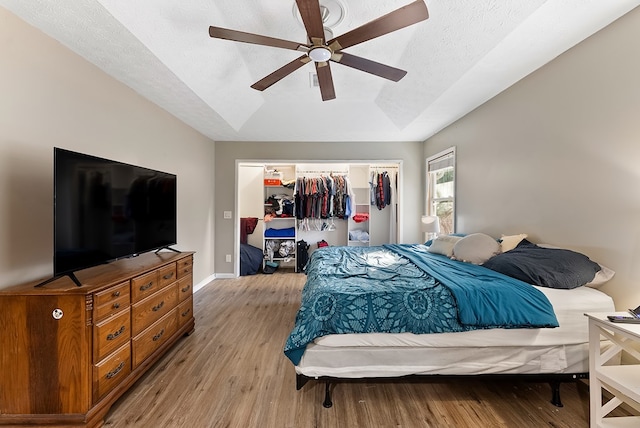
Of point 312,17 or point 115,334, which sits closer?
point 312,17

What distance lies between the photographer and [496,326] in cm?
155

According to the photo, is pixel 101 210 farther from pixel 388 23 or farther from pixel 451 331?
pixel 451 331

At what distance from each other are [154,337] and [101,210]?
3.28 feet

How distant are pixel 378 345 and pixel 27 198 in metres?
2.37

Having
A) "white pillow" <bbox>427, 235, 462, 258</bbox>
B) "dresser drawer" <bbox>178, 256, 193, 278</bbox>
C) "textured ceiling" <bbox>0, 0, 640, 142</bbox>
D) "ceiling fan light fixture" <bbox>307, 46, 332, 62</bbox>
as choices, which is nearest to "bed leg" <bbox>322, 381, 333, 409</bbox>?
"dresser drawer" <bbox>178, 256, 193, 278</bbox>

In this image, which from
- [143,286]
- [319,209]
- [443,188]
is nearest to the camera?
[143,286]

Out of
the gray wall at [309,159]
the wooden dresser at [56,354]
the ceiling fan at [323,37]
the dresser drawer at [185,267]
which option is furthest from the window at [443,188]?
the wooden dresser at [56,354]

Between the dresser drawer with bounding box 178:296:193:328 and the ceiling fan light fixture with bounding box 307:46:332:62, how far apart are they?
7.54 feet

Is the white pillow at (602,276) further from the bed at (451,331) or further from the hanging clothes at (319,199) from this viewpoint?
the hanging clothes at (319,199)

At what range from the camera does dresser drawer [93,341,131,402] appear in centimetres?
143

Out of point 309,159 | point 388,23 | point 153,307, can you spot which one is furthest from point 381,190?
point 153,307

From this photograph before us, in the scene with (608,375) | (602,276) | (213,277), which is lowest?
(213,277)

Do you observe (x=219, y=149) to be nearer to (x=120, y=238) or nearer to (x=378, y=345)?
(x=120, y=238)

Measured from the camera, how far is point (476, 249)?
234cm
